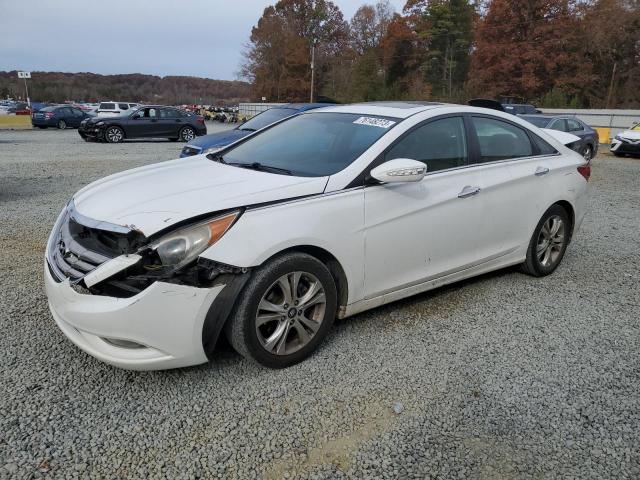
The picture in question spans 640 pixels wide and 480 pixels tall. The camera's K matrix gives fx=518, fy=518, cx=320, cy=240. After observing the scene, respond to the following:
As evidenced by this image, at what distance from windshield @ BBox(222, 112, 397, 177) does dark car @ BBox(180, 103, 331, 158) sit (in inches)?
173

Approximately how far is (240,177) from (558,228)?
3.12 m

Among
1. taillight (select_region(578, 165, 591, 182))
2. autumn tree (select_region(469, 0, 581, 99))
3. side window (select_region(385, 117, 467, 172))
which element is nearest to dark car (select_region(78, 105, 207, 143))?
taillight (select_region(578, 165, 591, 182))

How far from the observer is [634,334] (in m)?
3.71

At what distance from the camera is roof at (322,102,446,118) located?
150 inches

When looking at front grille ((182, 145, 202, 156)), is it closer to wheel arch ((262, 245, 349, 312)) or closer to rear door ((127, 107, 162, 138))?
wheel arch ((262, 245, 349, 312))

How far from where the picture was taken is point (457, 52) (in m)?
54.2

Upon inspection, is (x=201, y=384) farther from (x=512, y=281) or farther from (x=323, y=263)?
(x=512, y=281)

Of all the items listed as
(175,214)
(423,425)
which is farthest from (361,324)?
(175,214)

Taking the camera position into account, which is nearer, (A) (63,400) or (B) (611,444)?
(B) (611,444)

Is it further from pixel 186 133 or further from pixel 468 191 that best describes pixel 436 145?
pixel 186 133

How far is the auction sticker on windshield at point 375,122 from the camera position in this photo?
3640mm

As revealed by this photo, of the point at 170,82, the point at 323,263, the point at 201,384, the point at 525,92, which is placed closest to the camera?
the point at 201,384

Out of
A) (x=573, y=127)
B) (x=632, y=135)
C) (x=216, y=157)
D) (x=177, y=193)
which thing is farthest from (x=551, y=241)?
(x=632, y=135)

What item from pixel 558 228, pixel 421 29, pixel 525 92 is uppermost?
pixel 421 29
